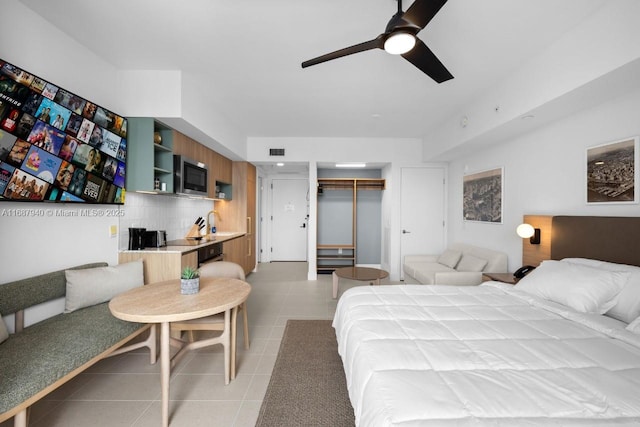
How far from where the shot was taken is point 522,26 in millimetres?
1929

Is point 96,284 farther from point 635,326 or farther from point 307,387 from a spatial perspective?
point 635,326

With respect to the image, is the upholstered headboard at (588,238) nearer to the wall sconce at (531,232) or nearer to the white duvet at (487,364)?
the wall sconce at (531,232)

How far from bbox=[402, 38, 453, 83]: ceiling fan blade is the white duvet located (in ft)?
5.57

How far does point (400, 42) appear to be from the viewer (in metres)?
1.55

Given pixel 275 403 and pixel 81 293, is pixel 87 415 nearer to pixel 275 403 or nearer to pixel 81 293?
pixel 81 293

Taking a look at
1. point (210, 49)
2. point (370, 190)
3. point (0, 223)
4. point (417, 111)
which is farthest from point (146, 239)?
point (370, 190)

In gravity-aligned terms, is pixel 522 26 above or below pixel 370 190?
above

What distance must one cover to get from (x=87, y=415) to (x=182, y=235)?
251 cm

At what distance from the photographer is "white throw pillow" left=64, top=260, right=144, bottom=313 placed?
2.09 metres

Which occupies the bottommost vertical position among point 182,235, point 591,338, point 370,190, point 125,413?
point 125,413

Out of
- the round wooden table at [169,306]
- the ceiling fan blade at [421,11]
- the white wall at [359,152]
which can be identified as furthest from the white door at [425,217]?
the ceiling fan blade at [421,11]

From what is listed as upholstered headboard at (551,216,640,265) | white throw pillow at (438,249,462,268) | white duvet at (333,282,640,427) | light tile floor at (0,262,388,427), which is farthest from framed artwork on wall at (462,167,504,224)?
light tile floor at (0,262,388,427)

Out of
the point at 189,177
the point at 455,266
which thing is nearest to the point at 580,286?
the point at 455,266

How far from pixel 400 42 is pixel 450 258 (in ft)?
11.3
